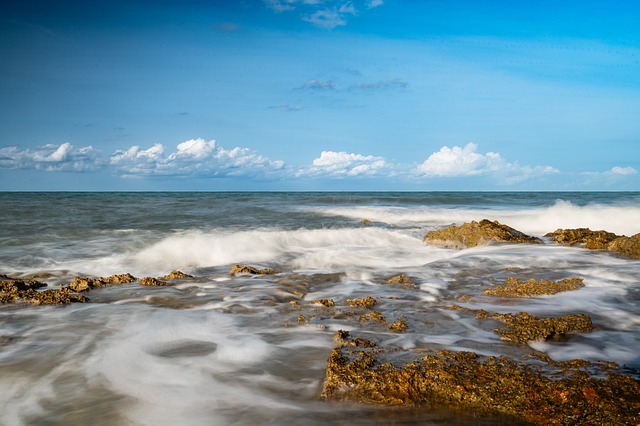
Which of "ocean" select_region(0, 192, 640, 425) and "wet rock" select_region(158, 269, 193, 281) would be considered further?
"wet rock" select_region(158, 269, 193, 281)

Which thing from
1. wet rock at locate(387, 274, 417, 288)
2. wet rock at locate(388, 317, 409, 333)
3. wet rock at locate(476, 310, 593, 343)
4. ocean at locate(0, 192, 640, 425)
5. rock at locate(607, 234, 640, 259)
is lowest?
ocean at locate(0, 192, 640, 425)

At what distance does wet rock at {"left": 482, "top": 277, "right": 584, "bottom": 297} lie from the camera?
5.05 metres

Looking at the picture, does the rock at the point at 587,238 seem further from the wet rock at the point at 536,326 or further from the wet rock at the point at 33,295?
the wet rock at the point at 33,295

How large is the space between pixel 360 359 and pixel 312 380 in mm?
342

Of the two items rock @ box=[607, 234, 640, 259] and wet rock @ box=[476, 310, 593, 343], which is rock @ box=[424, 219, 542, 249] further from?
wet rock @ box=[476, 310, 593, 343]

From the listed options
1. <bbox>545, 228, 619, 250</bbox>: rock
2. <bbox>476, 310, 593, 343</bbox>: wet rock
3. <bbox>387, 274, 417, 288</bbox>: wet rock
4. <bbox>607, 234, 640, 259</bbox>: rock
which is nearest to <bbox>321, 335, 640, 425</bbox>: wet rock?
<bbox>476, 310, 593, 343</bbox>: wet rock

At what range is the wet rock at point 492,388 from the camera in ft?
7.58

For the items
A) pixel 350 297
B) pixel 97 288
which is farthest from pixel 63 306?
pixel 350 297

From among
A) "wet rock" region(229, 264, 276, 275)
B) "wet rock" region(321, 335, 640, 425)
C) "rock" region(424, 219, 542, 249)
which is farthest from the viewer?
"rock" region(424, 219, 542, 249)

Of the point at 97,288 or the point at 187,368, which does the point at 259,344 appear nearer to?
the point at 187,368

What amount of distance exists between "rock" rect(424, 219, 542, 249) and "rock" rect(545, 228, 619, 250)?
54 centimetres

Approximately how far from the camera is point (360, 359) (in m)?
3.02

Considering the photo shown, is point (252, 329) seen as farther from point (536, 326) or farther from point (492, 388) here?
point (536, 326)

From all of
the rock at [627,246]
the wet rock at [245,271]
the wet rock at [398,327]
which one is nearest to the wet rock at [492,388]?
the wet rock at [398,327]
